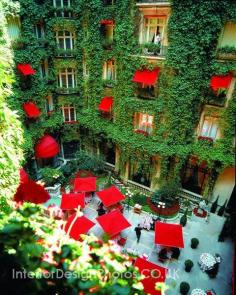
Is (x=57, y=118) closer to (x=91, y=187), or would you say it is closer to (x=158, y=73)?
(x=91, y=187)

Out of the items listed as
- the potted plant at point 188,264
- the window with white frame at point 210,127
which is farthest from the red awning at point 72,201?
the window with white frame at point 210,127

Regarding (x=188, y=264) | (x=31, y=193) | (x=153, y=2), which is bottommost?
(x=188, y=264)

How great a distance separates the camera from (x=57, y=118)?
26250mm

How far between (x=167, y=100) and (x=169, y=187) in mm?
8108

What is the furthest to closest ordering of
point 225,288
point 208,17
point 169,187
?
point 169,187 < point 208,17 < point 225,288

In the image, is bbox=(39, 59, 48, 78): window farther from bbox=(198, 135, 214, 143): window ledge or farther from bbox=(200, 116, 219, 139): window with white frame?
bbox=(198, 135, 214, 143): window ledge

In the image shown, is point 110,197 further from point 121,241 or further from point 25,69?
point 25,69

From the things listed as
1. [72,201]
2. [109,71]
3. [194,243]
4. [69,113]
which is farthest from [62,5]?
[194,243]

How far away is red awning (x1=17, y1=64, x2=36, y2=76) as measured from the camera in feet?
68.8

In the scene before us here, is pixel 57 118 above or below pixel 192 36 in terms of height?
below

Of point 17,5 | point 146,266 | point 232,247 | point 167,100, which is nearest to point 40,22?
point 17,5

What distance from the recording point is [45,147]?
2502cm

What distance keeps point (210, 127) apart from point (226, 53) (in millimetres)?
6207

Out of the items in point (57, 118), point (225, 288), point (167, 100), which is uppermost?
point (167, 100)
